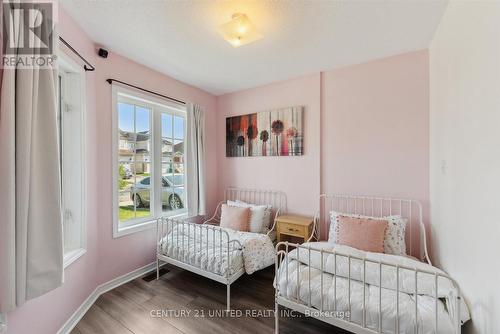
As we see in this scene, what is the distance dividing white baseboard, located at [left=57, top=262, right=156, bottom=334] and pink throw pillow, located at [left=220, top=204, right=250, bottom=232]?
1058 millimetres

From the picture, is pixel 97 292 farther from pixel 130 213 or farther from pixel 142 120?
pixel 142 120

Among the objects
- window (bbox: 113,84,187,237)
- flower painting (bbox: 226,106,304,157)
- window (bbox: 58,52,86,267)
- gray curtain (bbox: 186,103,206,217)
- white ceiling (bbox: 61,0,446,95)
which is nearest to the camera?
white ceiling (bbox: 61,0,446,95)

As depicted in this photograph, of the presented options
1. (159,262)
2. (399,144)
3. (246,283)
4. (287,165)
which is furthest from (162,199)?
(399,144)

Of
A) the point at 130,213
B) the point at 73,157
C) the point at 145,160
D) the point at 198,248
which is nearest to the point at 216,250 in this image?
the point at 198,248

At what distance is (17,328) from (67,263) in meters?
0.49

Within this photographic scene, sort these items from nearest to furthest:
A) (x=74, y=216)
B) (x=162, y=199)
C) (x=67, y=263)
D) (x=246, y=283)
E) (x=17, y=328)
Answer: (x=17, y=328), (x=67, y=263), (x=74, y=216), (x=246, y=283), (x=162, y=199)

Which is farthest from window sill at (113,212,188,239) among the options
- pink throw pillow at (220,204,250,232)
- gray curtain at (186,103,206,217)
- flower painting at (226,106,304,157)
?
flower painting at (226,106,304,157)

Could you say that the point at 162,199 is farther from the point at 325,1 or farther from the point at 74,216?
the point at 325,1

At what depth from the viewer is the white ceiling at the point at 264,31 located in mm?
1668

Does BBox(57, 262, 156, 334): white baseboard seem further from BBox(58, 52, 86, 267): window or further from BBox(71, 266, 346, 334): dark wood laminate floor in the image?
BBox(58, 52, 86, 267): window

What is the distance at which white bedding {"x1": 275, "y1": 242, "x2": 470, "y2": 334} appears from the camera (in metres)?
1.31

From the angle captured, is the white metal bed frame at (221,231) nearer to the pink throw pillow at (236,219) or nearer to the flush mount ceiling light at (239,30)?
the pink throw pillow at (236,219)

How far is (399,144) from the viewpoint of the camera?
2418 mm

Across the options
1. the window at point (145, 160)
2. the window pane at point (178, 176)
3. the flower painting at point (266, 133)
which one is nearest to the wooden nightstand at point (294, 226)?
the flower painting at point (266, 133)
